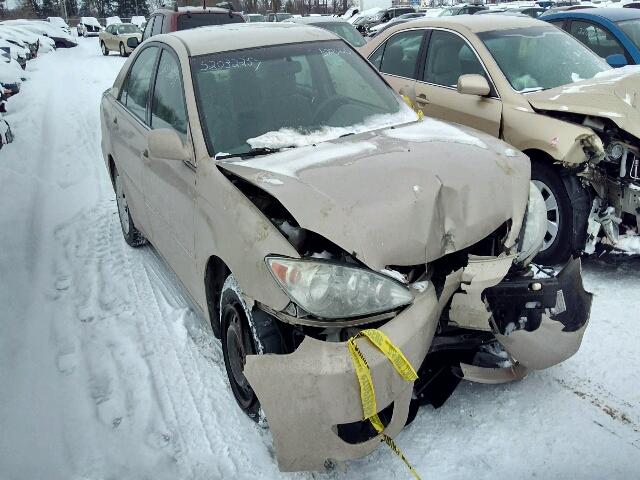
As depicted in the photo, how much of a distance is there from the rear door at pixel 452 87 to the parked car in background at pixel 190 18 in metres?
6.70

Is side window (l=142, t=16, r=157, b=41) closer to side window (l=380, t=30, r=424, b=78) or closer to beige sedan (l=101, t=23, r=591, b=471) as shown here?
side window (l=380, t=30, r=424, b=78)

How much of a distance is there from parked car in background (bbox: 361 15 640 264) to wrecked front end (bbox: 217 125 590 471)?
1.44 m

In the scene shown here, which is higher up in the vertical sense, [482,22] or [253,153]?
[482,22]

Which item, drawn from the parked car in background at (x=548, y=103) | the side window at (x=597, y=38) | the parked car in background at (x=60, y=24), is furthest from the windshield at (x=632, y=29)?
the parked car in background at (x=60, y=24)

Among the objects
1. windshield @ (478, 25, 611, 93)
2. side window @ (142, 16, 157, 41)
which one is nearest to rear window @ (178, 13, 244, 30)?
side window @ (142, 16, 157, 41)

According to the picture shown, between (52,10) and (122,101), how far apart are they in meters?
76.8

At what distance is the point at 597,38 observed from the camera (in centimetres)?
680

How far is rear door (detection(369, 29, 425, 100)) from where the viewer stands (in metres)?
5.60

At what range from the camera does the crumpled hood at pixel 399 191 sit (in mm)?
2293

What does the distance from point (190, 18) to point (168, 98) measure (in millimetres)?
8225

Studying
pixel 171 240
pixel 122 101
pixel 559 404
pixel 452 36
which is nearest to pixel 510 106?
pixel 452 36

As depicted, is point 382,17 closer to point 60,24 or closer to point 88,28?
point 60,24

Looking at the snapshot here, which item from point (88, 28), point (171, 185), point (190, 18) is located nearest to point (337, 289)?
point (171, 185)

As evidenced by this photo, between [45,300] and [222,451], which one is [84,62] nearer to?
[45,300]
